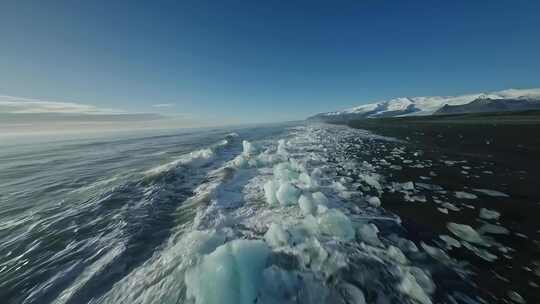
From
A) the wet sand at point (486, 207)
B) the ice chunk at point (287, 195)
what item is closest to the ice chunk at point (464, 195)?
the wet sand at point (486, 207)

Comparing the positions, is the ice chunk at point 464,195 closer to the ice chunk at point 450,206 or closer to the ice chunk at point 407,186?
the ice chunk at point 450,206

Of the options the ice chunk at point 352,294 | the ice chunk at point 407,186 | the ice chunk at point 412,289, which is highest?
the ice chunk at point 407,186

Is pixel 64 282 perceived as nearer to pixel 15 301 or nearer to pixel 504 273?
pixel 15 301

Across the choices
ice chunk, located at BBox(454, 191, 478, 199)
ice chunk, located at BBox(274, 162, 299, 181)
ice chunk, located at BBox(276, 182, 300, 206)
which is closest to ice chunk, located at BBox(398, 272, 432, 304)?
ice chunk, located at BBox(276, 182, 300, 206)

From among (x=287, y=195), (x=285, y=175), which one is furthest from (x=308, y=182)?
(x=287, y=195)

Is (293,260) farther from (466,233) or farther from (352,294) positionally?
(466,233)

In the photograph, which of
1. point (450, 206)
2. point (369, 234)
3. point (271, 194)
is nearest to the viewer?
point (369, 234)
